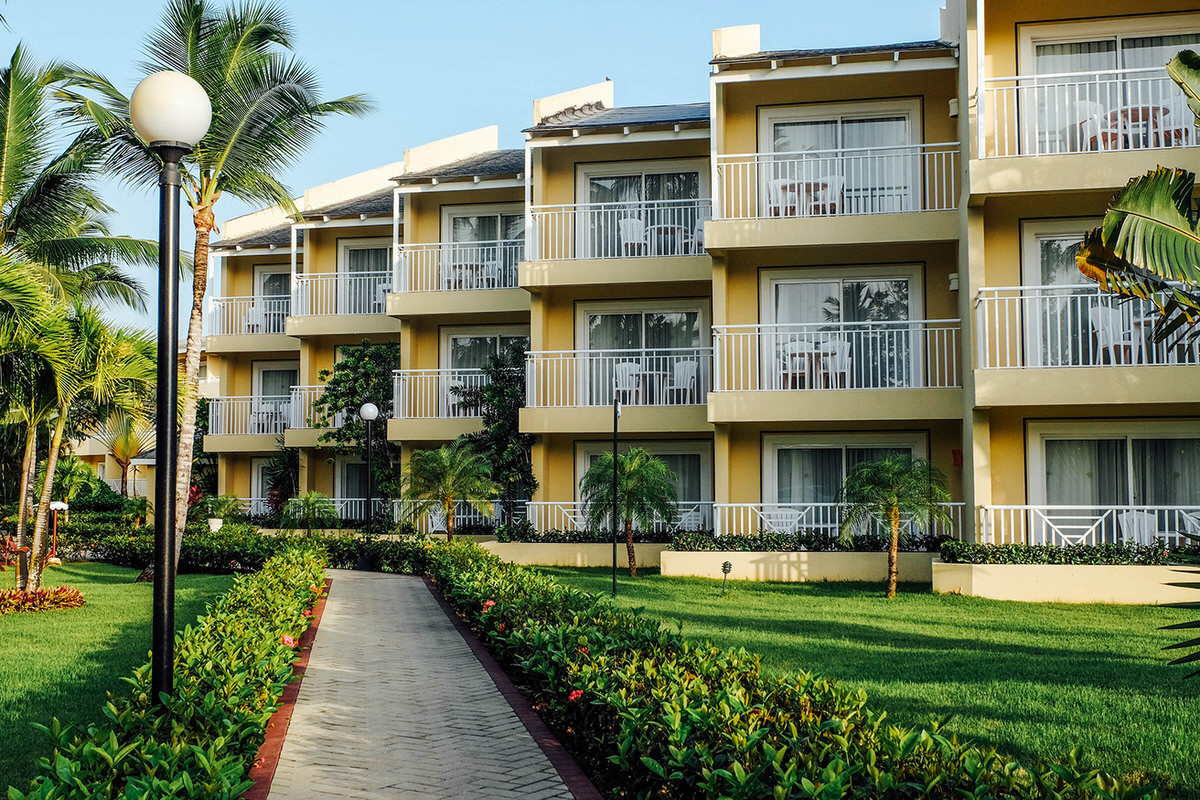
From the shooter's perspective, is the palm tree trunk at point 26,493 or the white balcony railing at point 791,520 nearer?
the palm tree trunk at point 26,493

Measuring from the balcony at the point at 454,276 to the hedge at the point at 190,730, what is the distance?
46.1 ft

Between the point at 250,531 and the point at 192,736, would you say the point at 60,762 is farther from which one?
the point at 250,531

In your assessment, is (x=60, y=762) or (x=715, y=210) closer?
(x=60, y=762)

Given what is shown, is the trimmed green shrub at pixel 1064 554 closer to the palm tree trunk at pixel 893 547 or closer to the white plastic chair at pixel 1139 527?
the white plastic chair at pixel 1139 527

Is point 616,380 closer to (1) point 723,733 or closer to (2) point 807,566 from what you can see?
(2) point 807,566

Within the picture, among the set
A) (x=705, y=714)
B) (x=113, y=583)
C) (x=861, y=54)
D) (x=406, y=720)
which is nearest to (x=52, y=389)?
(x=113, y=583)

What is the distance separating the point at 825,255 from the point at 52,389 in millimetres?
11890

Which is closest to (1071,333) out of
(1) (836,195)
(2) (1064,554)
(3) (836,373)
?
(2) (1064,554)

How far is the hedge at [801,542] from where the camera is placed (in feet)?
54.1

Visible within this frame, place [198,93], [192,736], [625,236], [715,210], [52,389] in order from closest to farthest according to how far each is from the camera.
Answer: [192,736], [198,93], [52,389], [715,210], [625,236]

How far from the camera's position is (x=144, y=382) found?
14.4 metres

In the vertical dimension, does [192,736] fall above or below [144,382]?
below

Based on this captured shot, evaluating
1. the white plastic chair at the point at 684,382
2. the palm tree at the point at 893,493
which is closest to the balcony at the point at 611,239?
the white plastic chair at the point at 684,382

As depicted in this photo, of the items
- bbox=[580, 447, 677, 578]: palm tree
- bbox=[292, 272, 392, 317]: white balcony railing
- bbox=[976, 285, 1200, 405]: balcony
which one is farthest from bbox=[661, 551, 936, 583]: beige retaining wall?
bbox=[292, 272, 392, 317]: white balcony railing
